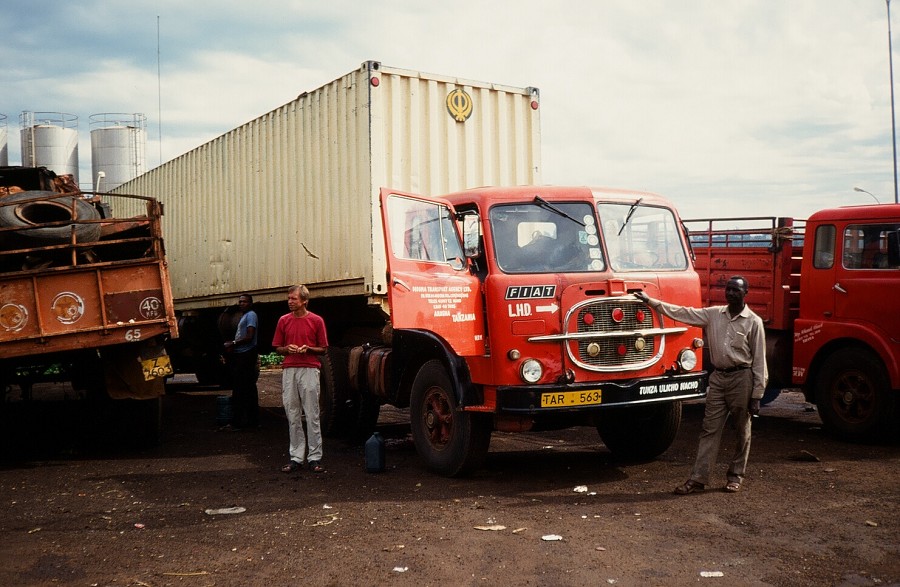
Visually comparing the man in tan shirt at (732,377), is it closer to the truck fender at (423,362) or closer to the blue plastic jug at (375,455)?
the truck fender at (423,362)

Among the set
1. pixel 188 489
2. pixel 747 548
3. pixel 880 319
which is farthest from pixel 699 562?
pixel 880 319

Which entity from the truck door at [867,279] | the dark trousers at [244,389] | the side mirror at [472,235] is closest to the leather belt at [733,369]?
the side mirror at [472,235]

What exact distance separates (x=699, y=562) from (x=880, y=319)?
5.25 metres

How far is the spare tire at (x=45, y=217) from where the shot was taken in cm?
885

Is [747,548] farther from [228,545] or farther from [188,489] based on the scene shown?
[188,489]

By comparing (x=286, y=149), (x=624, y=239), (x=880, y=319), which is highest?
(x=286, y=149)

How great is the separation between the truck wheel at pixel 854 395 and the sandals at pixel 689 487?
3.27 meters

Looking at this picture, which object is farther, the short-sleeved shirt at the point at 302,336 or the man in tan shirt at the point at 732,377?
the short-sleeved shirt at the point at 302,336

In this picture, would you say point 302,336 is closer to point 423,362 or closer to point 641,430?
point 423,362

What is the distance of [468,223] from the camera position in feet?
26.4

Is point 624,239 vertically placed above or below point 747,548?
above

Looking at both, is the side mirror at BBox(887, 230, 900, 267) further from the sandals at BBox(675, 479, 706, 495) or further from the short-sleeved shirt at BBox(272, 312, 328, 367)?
Result: the short-sleeved shirt at BBox(272, 312, 328, 367)

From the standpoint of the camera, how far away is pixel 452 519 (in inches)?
256

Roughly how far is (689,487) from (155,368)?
541 centimetres
